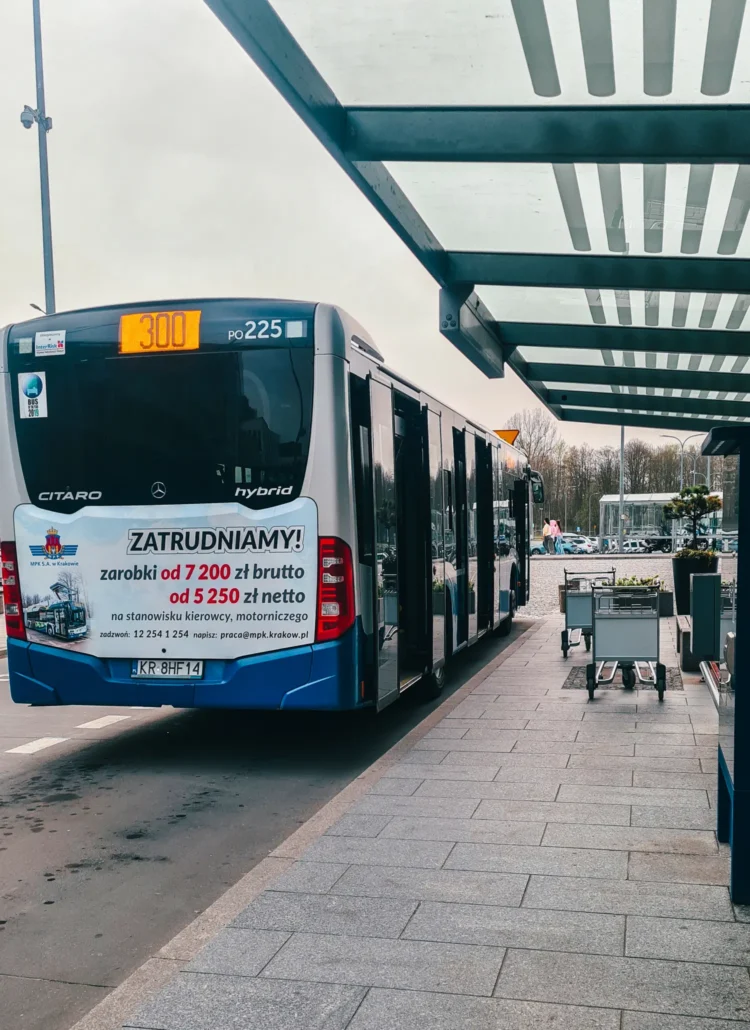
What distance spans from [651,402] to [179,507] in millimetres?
12019

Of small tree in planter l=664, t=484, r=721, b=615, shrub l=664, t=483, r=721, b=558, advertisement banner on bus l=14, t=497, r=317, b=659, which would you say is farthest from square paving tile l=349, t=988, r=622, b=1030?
shrub l=664, t=483, r=721, b=558

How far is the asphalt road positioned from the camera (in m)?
4.26

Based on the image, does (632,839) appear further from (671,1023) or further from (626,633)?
(626,633)

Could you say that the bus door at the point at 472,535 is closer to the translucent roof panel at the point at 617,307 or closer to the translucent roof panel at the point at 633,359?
the translucent roof panel at the point at 617,307

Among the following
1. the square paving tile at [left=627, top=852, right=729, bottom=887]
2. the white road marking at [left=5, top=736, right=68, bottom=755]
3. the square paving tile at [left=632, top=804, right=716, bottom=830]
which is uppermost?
the square paving tile at [left=627, top=852, right=729, bottom=887]

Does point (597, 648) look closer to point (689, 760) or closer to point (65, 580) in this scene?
point (689, 760)

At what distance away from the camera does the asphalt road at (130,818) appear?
426 centimetres

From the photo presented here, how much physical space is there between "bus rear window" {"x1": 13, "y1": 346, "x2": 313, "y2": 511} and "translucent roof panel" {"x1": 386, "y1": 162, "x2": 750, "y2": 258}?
2.36 meters

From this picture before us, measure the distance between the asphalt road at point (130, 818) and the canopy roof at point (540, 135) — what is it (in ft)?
14.8

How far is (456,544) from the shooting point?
37.3ft

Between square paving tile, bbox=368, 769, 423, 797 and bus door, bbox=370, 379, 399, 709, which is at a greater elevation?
bus door, bbox=370, 379, 399, 709

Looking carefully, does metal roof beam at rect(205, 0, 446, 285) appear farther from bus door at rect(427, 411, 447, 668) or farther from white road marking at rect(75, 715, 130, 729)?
white road marking at rect(75, 715, 130, 729)

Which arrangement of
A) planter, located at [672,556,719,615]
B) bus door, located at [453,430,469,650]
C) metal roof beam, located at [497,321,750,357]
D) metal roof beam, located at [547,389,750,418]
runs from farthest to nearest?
1. planter, located at [672,556,719,615]
2. metal roof beam, located at [547,389,750,418]
3. metal roof beam, located at [497,321,750,357]
4. bus door, located at [453,430,469,650]

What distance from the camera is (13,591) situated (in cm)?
761
